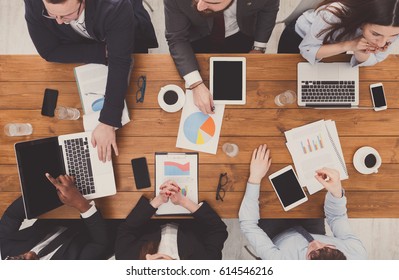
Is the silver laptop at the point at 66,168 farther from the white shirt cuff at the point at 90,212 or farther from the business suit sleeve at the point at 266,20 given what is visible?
the business suit sleeve at the point at 266,20

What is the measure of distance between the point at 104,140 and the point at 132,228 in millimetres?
492

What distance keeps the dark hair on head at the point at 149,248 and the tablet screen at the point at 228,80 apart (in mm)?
823

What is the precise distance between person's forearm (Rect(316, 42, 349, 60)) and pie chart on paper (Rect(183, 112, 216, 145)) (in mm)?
632

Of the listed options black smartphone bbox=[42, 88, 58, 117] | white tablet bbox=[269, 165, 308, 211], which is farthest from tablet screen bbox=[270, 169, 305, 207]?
black smartphone bbox=[42, 88, 58, 117]

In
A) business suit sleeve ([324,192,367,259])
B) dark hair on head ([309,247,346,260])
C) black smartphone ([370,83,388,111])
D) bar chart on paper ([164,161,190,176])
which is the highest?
black smartphone ([370,83,388,111])

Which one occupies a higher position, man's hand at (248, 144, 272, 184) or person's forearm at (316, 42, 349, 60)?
person's forearm at (316, 42, 349, 60)

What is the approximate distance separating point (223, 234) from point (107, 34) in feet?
3.91

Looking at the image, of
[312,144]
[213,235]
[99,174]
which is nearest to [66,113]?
[99,174]

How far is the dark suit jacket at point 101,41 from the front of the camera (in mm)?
1508

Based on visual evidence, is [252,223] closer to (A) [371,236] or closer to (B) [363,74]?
(B) [363,74]

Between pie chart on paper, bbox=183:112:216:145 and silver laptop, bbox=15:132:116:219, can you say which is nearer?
silver laptop, bbox=15:132:116:219

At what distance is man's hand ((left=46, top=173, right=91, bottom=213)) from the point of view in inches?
63.7

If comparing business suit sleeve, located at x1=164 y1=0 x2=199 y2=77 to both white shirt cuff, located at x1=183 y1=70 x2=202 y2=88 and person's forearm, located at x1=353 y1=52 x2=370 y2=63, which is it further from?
person's forearm, located at x1=353 y1=52 x2=370 y2=63

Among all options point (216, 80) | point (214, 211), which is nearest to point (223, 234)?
point (214, 211)
